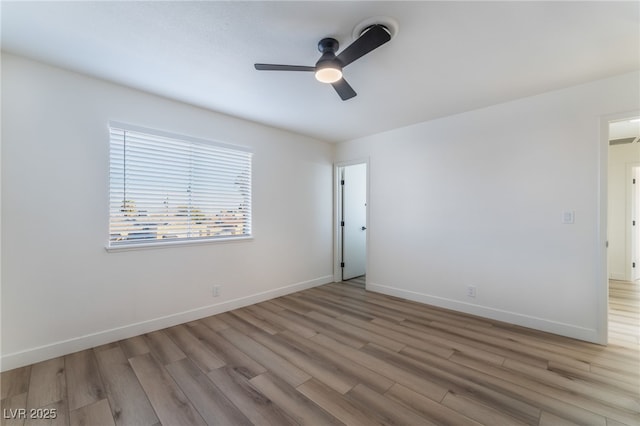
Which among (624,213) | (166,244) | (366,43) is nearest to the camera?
(366,43)

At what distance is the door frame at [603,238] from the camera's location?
2.53 metres

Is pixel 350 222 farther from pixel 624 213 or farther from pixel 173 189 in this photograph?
pixel 624 213

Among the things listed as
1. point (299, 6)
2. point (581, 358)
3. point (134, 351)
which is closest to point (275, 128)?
point (299, 6)

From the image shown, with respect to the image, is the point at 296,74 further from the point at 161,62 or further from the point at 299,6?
the point at 161,62

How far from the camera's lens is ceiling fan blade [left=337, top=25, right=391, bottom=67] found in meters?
1.58

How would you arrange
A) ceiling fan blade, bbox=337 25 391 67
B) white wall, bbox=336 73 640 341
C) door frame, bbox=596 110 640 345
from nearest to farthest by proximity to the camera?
ceiling fan blade, bbox=337 25 391 67
door frame, bbox=596 110 640 345
white wall, bbox=336 73 640 341

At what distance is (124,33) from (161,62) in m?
0.37

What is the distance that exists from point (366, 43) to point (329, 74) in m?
0.34

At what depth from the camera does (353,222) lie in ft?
17.0

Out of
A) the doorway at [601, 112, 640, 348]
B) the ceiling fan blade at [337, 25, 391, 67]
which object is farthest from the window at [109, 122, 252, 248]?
the doorway at [601, 112, 640, 348]

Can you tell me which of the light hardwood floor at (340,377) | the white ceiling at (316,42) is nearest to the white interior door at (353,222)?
the light hardwood floor at (340,377)

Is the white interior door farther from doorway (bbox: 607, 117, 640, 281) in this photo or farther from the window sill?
doorway (bbox: 607, 117, 640, 281)

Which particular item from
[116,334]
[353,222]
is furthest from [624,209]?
[116,334]

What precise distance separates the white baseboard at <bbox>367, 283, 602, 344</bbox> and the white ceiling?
2.47 m
